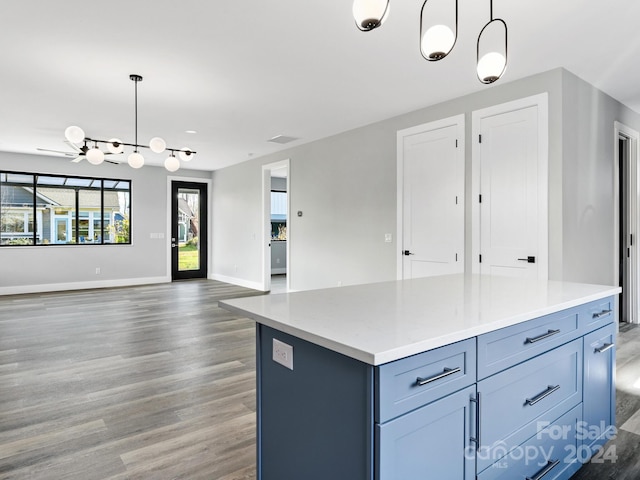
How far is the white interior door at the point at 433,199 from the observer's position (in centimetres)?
442

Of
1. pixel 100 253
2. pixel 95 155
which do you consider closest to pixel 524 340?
pixel 95 155

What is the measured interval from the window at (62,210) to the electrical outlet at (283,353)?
8200 millimetres

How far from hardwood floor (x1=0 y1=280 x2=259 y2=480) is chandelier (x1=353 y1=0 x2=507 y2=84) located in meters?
2.14

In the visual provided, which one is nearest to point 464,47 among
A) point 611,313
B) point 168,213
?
point 611,313

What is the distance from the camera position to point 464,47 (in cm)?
323

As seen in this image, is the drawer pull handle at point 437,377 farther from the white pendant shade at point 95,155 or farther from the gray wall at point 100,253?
the gray wall at point 100,253

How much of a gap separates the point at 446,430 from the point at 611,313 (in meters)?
1.49

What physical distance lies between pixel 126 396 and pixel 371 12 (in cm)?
292

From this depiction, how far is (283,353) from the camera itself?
149 cm

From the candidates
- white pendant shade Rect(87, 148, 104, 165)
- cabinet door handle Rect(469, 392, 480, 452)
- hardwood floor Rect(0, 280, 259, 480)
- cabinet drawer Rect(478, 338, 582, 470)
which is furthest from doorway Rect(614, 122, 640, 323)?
white pendant shade Rect(87, 148, 104, 165)

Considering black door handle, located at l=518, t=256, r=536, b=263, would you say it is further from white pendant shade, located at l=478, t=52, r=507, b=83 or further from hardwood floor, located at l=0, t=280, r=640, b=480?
white pendant shade, located at l=478, t=52, r=507, b=83

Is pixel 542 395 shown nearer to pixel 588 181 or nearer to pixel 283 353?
pixel 283 353

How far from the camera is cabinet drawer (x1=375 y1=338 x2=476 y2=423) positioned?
1115 mm

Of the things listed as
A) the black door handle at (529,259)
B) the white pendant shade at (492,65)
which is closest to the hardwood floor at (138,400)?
the black door handle at (529,259)
